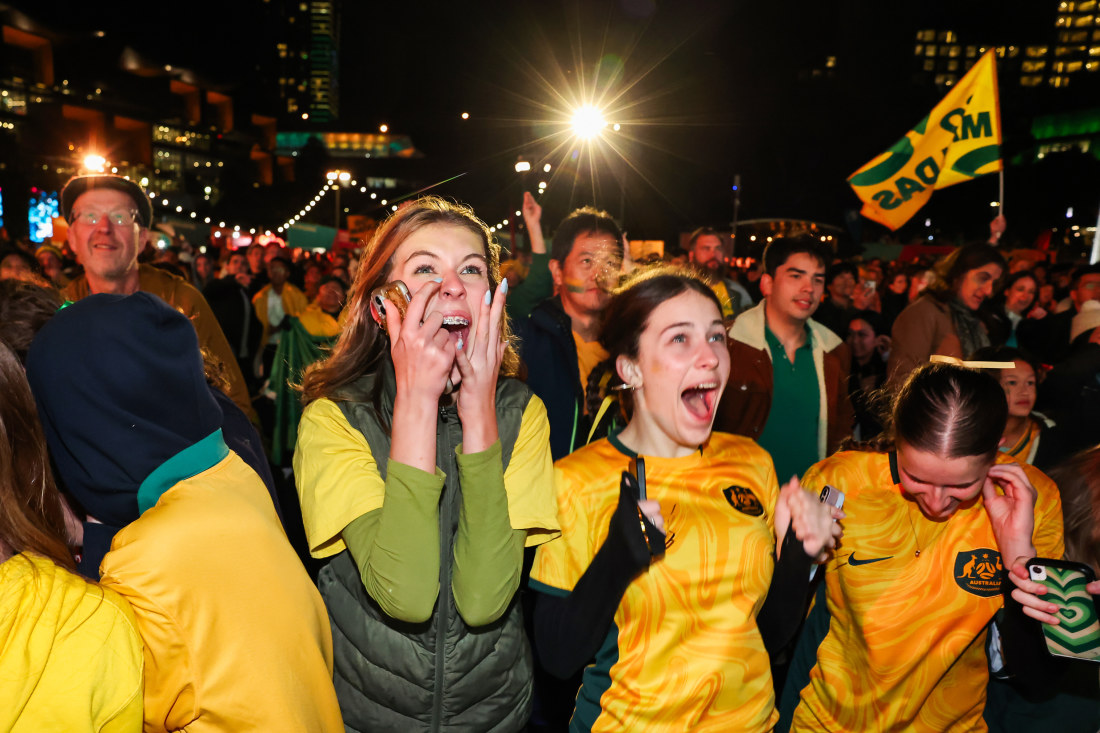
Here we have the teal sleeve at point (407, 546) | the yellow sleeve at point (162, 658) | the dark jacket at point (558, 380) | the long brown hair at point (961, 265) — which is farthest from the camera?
the long brown hair at point (961, 265)

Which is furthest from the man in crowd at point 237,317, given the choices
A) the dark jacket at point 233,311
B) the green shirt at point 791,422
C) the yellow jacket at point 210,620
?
the yellow jacket at point 210,620

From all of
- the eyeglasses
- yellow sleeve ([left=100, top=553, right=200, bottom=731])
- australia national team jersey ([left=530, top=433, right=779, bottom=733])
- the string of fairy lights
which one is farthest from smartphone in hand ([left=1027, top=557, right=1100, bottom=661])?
the string of fairy lights

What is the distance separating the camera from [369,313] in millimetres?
2250

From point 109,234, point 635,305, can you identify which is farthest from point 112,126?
point 635,305

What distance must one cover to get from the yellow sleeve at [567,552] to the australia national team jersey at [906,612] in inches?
37.7

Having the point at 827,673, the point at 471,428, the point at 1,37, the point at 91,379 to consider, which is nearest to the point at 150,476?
the point at 91,379

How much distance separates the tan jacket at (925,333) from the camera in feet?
16.4

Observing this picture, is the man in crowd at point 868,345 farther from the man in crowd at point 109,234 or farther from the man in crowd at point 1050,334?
the man in crowd at point 109,234

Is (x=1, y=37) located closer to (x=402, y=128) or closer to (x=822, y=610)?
(x=822, y=610)

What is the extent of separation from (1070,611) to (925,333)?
347 cm

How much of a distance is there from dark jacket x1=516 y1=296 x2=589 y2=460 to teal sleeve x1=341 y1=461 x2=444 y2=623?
2197 mm

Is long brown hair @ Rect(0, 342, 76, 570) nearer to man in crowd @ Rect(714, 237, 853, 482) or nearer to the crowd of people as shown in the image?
the crowd of people

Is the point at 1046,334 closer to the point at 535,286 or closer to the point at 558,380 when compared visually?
the point at 535,286

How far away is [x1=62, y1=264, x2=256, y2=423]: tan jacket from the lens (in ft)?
13.7
